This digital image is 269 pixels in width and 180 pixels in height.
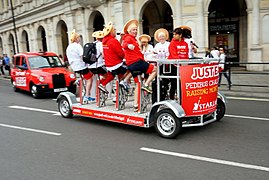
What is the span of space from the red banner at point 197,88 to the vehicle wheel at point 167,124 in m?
0.31

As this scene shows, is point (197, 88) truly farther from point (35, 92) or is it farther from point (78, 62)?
point (35, 92)

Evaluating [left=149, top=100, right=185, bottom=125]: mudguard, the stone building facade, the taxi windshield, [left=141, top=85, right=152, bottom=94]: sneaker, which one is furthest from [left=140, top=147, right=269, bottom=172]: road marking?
the stone building facade

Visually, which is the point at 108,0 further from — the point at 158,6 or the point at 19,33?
the point at 19,33

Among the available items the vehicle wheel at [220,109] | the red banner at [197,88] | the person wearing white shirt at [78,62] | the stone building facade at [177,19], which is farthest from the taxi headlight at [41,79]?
the stone building facade at [177,19]

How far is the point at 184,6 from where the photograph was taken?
1852 centimetres

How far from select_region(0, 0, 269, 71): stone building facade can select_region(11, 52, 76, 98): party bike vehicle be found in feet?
29.0

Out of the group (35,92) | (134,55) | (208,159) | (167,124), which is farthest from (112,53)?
(35,92)

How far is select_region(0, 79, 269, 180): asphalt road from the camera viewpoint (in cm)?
446

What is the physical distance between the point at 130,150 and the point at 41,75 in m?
8.08

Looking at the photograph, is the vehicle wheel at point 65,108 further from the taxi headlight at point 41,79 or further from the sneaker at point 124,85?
the taxi headlight at point 41,79

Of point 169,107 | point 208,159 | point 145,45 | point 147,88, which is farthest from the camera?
point 145,45

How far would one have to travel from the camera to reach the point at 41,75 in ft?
40.5

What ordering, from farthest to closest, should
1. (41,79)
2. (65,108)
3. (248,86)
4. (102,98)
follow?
1. (41,79)
2. (248,86)
3. (65,108)
4. (102,98)

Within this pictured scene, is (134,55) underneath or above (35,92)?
above
